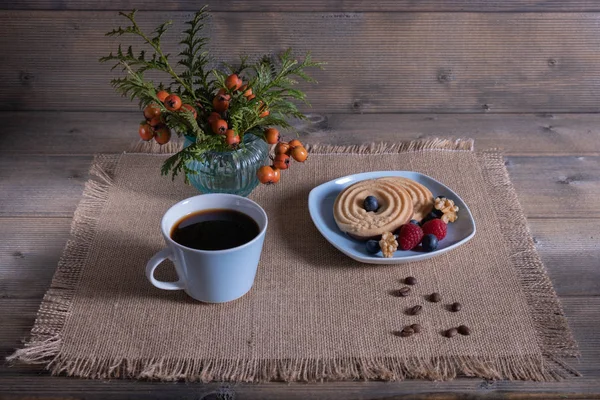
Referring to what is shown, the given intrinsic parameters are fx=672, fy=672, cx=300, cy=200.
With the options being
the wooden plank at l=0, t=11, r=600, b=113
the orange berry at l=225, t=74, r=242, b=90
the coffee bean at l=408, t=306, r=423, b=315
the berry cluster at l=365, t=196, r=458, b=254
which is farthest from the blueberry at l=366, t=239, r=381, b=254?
the wooden plank at l=0, t=11, r=600, b=113

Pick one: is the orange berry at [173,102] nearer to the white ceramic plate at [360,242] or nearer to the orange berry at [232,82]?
the orange berry at [232,82]

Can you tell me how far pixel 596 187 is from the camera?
118 cm

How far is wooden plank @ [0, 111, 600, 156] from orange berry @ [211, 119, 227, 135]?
14.2 inches

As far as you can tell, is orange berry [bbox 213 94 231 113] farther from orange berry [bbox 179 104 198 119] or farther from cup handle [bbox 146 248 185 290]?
cup handle [bbox 146 248 185 290]

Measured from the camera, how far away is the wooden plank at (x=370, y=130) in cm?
130

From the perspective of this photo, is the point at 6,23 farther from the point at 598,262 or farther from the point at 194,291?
the point at 598,262

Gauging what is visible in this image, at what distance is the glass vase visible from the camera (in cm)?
106

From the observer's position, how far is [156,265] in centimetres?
87

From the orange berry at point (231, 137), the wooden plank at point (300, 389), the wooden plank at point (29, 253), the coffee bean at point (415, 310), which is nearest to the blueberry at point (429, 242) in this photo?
the coffee bean at point (415, 310)

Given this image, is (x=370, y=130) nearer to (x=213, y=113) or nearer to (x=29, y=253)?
(x=213, y=113)

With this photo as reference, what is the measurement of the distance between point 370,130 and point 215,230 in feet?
1.89

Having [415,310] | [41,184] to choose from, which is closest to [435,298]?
[415,310]

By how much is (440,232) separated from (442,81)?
1.96 ft

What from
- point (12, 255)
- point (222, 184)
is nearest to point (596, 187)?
point (222, 184)
